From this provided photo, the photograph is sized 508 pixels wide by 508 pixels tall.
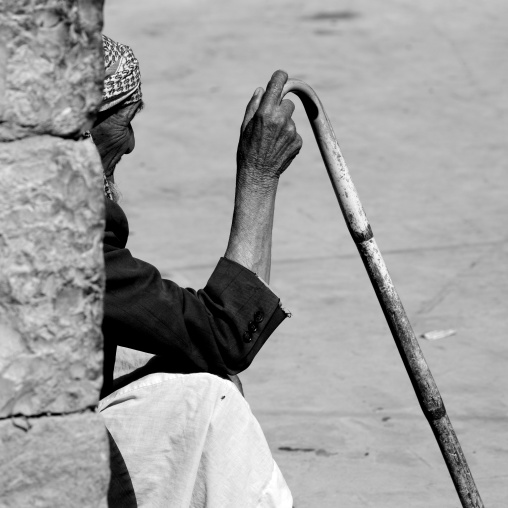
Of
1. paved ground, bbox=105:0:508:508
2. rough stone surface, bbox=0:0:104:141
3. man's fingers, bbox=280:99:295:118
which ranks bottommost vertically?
paved ground, bbox=105:0:508:508

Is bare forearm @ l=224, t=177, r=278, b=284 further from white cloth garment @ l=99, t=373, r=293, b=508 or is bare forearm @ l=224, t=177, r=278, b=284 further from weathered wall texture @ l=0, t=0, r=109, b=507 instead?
weathered wall texture @ l=0, t=0, r=109, b=507

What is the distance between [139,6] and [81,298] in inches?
298

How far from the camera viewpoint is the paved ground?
12.0ft

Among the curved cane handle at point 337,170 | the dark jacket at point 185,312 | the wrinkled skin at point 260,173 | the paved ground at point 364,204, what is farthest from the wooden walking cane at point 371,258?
the paved ground at point 364,204

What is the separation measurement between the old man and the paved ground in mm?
988

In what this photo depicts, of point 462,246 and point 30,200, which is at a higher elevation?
point 30,200

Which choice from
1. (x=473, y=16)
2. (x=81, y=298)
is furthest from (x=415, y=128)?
(x=81, y=298)

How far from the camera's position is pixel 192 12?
28.9ft

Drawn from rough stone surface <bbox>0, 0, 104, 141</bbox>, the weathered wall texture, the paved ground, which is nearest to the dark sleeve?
the weathered wall texture

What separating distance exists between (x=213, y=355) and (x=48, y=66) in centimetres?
93

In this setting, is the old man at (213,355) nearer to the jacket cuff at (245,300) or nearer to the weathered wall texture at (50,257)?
the jacket cuff at (245,300)

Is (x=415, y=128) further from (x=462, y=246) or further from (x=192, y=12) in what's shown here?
(x=192, y=12)

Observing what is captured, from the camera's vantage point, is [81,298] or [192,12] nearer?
[81,298]

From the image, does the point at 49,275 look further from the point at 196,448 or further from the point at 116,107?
the point at 116,107
